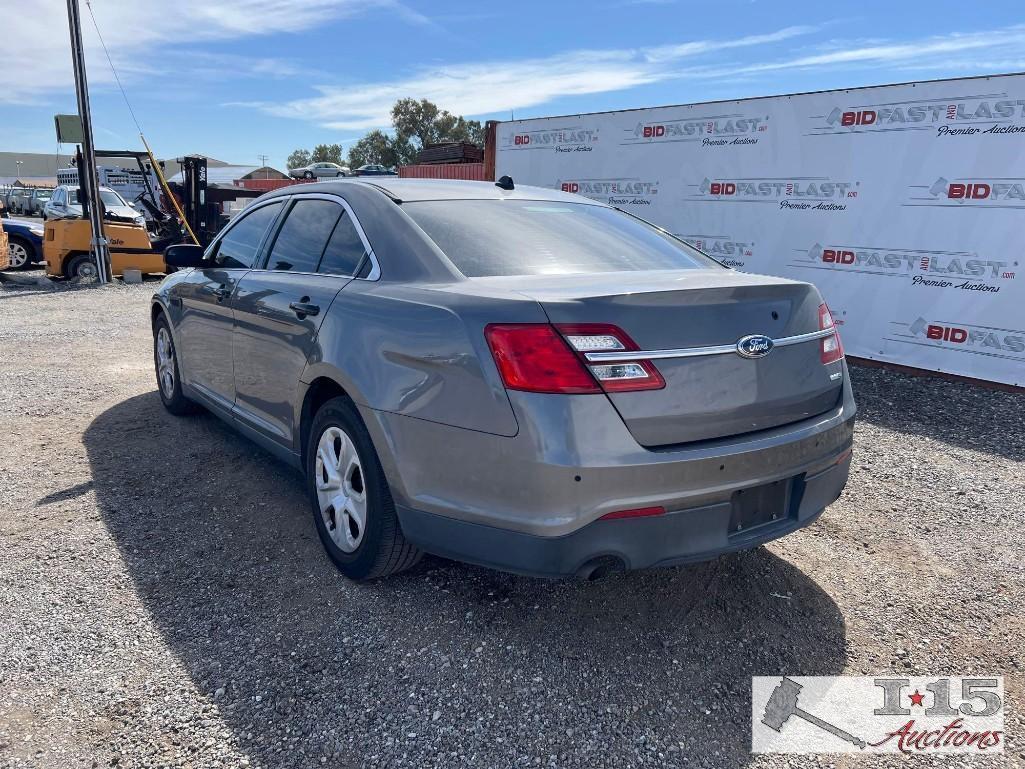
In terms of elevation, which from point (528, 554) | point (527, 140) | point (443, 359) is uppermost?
point (527, 140)

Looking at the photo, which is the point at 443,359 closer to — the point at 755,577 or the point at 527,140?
the point at 755,577

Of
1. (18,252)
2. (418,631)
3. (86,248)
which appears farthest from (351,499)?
(18,252)

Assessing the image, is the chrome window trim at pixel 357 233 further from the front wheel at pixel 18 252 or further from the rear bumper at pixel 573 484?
the front wheel at pixel 18 252

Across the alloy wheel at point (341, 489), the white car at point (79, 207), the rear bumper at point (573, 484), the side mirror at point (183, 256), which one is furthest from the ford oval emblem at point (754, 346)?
the white car at point (79, 207)

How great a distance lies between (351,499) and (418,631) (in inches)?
23.8

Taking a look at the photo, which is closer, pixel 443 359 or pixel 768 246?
pixel 443 359

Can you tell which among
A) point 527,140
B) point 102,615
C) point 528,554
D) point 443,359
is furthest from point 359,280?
point 527,140

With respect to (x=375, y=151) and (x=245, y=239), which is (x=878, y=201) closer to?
(x=245, y=239)

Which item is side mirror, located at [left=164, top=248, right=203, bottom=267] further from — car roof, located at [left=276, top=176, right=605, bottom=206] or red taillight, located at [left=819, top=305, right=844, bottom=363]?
red taillight, located at [left=819, top=305, right=844, bottom=363]

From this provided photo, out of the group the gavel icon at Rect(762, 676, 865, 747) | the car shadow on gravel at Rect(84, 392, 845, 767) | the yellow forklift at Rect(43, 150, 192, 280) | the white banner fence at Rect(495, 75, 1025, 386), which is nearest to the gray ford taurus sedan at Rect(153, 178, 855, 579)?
the car shadow on gravel at Rect(84, 392, 845, 767)

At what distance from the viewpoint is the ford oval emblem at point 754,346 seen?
253cm

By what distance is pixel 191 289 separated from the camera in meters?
4.76

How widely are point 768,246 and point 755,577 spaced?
6.22 meters

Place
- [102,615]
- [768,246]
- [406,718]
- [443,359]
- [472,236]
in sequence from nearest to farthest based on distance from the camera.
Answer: [406,718], [443,359], [102,615], [472,236], [768,246]
